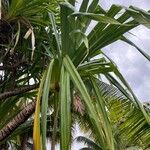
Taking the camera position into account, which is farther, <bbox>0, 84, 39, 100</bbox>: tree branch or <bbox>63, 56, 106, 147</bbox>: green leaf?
<bbox>0, 84, 39, 100</bbox>: tree branch

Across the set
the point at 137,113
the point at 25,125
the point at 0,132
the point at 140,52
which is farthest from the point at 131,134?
the point at 0,132

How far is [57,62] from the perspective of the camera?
3010mm

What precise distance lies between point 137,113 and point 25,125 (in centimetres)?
88

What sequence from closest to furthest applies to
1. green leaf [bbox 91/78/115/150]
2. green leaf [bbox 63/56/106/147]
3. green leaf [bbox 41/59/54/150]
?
green leaf [bbox 41/59/54/150]
green leaf [bbox 63/56/106/147]
green leaf [bbox 91/78/115/150]

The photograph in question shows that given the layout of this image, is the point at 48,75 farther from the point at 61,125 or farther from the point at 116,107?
the point at 116,107

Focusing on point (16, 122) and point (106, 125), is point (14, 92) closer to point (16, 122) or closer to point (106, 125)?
point (16, 122)

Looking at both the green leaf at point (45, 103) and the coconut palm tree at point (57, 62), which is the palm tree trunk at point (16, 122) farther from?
the green leaf at point (45, 103)

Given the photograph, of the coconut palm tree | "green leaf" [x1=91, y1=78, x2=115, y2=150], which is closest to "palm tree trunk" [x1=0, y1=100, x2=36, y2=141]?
the coconut palm tree

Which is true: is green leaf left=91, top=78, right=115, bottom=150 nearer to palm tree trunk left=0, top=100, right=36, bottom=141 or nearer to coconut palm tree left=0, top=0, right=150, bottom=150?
coconut palm tree left=0, top=0, right=150, bottom=150

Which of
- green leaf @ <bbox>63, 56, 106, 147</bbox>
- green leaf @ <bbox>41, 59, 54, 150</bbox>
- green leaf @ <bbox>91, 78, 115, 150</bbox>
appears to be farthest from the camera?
green leaf @ <bbox>91, 78, 115, 150</bbox>

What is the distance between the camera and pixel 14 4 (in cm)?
299

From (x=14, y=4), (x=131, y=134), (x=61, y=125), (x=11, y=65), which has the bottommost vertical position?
(x=61, y=125)

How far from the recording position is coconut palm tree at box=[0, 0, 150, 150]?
108 inches

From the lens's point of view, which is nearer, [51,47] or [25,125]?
[51,47]
